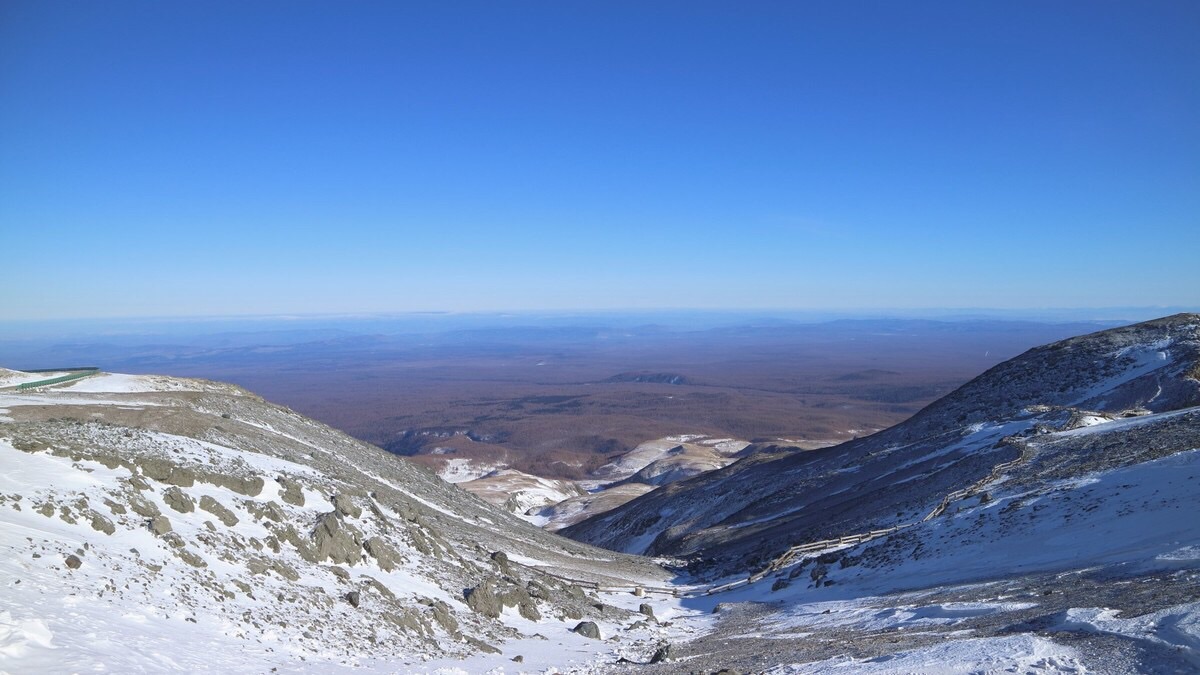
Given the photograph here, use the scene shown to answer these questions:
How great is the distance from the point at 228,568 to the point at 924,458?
101 ft

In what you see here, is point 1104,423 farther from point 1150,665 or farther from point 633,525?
point 633,525

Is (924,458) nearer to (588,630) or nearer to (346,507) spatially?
(588,630)

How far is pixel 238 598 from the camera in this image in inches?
508

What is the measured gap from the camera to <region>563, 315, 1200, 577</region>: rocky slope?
2819 cm

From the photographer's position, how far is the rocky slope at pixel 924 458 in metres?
28.2

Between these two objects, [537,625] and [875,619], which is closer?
[875,619]

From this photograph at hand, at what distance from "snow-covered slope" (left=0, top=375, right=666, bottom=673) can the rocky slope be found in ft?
35.8

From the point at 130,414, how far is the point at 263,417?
7.13m

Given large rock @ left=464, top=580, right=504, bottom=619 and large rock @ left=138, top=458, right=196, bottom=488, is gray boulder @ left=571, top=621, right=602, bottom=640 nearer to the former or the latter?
large rock @ left=464, top=580, right=504, bottom=619

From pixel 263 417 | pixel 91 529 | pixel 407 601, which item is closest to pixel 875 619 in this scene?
pixel 407 601

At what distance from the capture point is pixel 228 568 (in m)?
13.8

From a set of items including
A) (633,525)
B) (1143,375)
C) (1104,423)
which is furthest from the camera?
(633,525)

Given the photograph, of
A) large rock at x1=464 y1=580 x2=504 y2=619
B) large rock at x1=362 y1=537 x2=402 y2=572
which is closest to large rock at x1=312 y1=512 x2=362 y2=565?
large rock at x1=362 y1=537 x2=402 y2=572

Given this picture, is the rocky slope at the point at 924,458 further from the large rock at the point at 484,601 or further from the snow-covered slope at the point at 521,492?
the snow-covered slope at the point at 521,492
